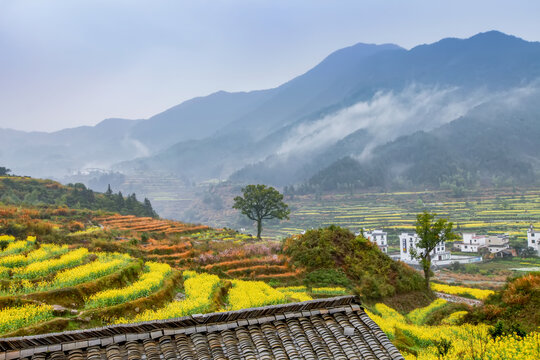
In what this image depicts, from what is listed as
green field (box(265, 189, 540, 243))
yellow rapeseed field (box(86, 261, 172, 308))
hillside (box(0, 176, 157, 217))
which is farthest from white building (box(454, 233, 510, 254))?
yellow rapeseed field (box(86, 261, 172, 308))

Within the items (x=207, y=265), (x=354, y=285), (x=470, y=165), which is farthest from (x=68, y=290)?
(x=470, y=165)

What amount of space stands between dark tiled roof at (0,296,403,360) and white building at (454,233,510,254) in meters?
64.9

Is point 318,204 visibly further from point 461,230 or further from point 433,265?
point 433,265

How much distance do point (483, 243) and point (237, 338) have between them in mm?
69893

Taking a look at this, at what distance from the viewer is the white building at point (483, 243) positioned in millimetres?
59122

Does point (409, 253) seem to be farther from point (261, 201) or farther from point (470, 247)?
point (261, 201)

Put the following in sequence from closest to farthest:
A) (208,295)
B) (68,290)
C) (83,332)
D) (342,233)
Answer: (83,332), (68,290), (208,295), (342,233)

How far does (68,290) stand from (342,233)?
19.5 metres

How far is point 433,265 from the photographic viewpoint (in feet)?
186

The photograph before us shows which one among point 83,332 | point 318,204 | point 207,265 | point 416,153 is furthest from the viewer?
point 416,153

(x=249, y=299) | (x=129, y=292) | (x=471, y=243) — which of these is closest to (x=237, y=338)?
(x=129, y=292)

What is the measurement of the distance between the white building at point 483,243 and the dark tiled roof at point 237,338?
64908 mm

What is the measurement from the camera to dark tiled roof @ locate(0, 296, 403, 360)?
3.34 m

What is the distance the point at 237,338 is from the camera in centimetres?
381
